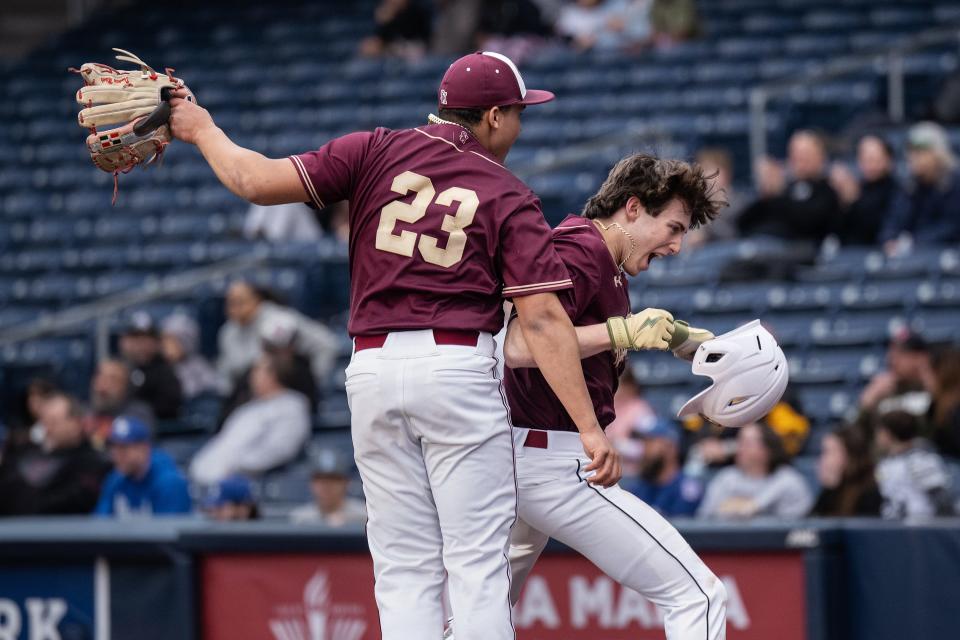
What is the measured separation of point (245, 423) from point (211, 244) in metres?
3.69

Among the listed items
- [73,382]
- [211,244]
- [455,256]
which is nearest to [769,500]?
[455,256]

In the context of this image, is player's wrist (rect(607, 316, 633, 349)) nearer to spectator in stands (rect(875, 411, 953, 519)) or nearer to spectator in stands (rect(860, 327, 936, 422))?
spectator in stands (rect(875, 411, 953, 519))

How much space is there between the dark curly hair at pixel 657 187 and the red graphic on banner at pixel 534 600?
164cm

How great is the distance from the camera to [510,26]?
45.6 ft

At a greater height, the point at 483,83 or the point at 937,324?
the point at 483,83

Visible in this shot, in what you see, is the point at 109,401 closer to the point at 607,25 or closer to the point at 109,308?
the point at 109,308

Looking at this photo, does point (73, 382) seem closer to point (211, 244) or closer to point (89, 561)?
point (211, 244)

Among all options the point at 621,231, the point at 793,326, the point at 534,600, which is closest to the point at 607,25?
the point at 793,326

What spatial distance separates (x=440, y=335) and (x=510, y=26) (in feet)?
34.6

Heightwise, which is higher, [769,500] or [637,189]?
[637,189]

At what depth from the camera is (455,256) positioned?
12.1ft

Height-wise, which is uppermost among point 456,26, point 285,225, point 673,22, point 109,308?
point 456,26

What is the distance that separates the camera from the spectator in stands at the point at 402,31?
573 inches

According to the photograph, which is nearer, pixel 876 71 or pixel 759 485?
pixel 759 485
